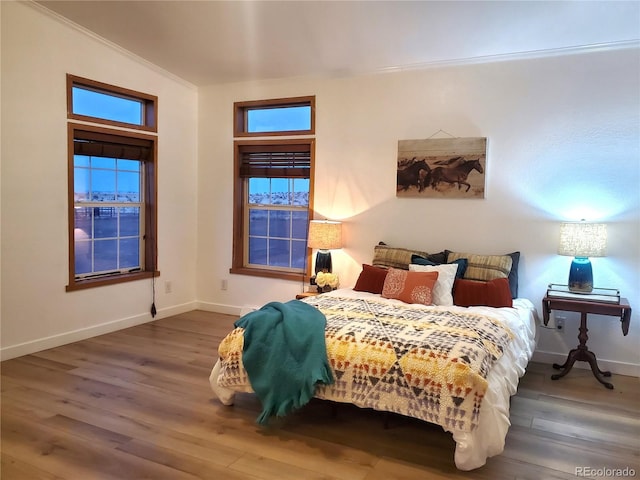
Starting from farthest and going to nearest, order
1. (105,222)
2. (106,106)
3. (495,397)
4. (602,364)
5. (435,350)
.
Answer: (105,222) → (106,106) → (602,364) → (435,350) → (495,397)

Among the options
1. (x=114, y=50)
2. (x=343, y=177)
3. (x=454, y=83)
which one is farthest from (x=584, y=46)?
(x=114, y=50)

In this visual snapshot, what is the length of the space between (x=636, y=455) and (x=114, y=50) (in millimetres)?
5215

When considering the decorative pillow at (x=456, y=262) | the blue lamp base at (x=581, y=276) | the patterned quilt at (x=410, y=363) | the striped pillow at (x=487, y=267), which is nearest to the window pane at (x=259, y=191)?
the decorative pillow at (x=456, y=262)

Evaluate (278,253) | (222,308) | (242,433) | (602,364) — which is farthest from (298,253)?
(602,364)

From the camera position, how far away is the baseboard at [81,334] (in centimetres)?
392

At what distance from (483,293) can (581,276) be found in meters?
0.80

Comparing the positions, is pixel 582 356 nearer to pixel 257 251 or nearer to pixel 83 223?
pixel 257 251

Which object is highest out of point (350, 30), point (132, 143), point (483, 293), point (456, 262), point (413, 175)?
point (350, 30)

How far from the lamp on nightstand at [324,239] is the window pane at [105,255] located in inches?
81.2

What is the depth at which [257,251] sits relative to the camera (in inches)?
223

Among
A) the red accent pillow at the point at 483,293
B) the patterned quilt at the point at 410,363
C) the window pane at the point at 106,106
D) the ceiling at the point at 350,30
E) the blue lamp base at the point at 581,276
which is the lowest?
the patterned quilt at the point at 410,363

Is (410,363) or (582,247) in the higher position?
(582,247)

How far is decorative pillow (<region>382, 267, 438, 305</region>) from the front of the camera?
3.75 metres

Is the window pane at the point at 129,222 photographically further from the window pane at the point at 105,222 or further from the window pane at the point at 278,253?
the window pane at the point at 278,253
